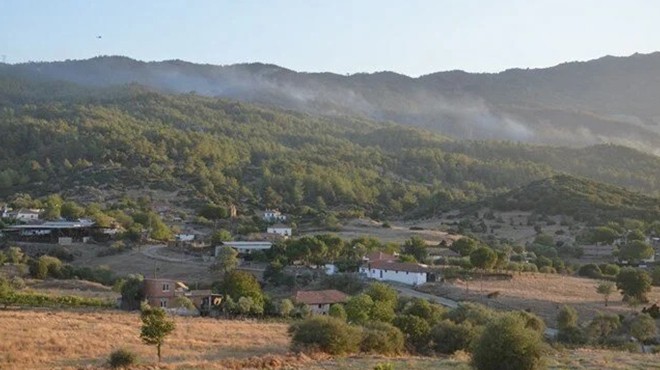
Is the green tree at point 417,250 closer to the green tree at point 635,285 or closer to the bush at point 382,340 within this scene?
the green tree at point 635,285

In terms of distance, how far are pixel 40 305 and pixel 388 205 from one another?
263ft

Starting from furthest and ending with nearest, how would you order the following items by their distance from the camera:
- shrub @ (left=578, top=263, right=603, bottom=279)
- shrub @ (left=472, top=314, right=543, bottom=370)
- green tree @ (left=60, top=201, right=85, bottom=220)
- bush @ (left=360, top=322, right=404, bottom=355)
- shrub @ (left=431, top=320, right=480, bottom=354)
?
green tree @ (left=60, top=201, right=85, bottom=220) → shrub @ (left=578, top=263, right=603, bottom=279) → shrub @ (left=431, top=320, right=480, bottom=354) → bush @ (left=360, top=322, right=404, bottom=355) → shrub @ (left=472, top=314, right=543, bottom=370)

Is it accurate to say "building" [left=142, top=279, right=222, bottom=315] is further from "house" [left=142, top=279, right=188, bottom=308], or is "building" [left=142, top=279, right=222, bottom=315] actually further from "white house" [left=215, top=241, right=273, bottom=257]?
"white house" [left=215, top=241, right=273, bottom=257]

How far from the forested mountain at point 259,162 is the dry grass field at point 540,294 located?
5298 cm

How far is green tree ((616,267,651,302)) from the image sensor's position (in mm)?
47156

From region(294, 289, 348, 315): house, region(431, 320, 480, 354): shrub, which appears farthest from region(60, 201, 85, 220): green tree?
region(431, 320, 480, 354): shrub

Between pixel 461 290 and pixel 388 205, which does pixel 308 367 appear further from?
pixel 388 205

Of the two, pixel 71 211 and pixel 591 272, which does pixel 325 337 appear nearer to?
pixel 591 272

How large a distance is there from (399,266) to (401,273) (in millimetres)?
587

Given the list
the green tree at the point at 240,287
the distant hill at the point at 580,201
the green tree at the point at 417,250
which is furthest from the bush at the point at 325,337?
the distant hill at the point at 580,201

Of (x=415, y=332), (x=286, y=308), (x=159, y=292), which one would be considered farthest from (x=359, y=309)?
(x=159, y=292)

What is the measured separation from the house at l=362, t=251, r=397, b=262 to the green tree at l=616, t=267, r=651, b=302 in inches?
644

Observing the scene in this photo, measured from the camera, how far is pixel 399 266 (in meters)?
53.0

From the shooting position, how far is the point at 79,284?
5178 centimetres
